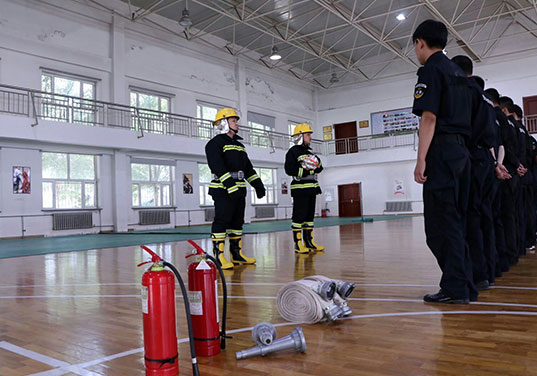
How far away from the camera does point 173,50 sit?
702 inches

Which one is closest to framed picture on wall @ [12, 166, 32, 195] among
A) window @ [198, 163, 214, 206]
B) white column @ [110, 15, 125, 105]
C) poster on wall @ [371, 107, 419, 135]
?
white column @ [110, 15, 125, 105]

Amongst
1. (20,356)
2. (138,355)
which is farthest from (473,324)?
(20,356)

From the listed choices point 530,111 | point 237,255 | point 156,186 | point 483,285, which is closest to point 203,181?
point 156,186

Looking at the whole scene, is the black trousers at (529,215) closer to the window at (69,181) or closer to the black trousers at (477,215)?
the black trousers at (477,215)

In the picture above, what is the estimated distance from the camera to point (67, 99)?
14203 millimetres

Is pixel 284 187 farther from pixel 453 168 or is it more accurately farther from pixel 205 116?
pixel 453 168

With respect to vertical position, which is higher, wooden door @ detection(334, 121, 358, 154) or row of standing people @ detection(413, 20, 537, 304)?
wooden door @ detection(334, 121, 358, 154)

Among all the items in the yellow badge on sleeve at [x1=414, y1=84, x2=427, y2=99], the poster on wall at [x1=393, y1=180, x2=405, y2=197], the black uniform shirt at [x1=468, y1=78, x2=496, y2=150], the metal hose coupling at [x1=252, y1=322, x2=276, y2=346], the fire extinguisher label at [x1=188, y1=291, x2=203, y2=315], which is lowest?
the metal hose coupling at [x1=252, y1=322, x2=276, y2=346]

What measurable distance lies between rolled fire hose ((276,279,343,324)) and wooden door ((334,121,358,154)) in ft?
73.1

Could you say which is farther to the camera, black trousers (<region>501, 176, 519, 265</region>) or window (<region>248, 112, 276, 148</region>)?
window (<region>248, 112, 276, 148</region>)

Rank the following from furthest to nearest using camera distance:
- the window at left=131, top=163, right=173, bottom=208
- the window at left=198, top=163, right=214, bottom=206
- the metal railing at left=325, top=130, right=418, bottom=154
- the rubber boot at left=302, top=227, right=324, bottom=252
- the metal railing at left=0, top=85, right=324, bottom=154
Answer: the metal railing at left=325, top=130, right=418, bottom=154 → the window at left=198, top=163, right=214, bottom=206 → the window at left=131, top=163, right=173, bottom=208 → the metal railing at left=0, top=85, right=324, bottom=154 → the rubber boot at left=302, top=227, right=324, bottom=252

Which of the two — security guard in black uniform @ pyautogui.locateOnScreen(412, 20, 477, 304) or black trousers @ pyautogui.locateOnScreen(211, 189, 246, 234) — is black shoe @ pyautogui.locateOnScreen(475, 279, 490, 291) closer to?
security guard in black uniform @ pyautogui.locateOnScreen(412, 20, 477, 304)

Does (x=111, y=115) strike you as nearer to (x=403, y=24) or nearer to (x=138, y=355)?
(x=403, y=24)

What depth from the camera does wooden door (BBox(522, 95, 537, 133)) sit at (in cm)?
1981
